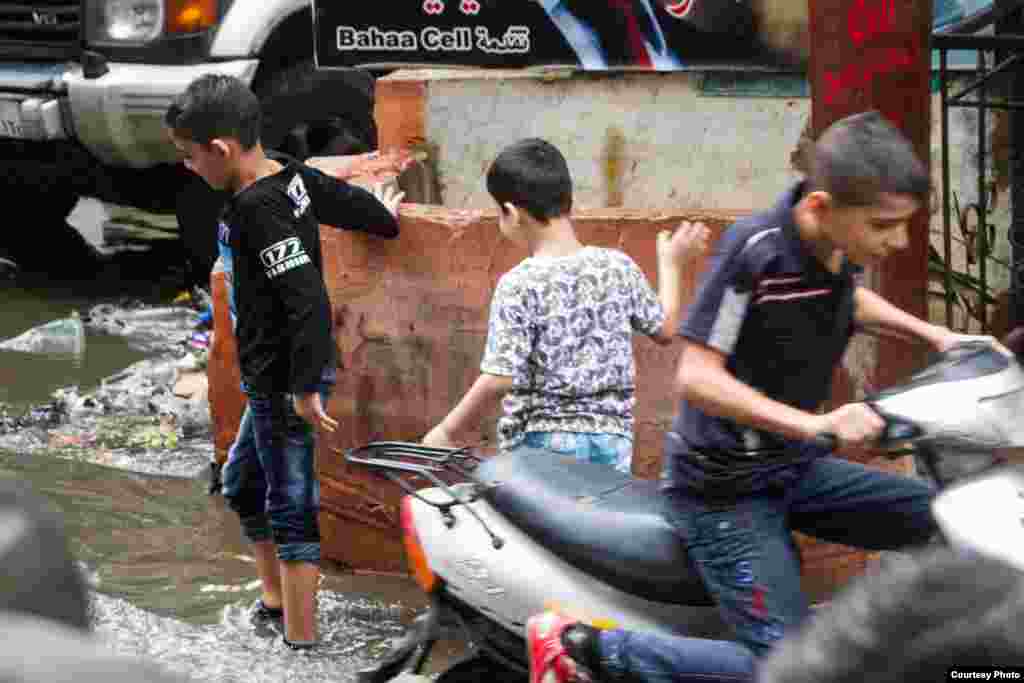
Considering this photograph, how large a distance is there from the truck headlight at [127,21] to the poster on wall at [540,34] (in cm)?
150

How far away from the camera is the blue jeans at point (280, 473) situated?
188 inches

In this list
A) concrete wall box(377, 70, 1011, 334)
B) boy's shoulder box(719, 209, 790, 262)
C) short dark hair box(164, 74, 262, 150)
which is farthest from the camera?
concrete wall box(377, 70, 1011, 334)

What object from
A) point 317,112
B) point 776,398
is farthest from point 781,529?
point 317,112

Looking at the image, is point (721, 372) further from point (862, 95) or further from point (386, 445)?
point (862, 95)

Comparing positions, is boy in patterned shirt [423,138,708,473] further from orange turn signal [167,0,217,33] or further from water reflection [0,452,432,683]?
orange turn signal [167,0,217,33]

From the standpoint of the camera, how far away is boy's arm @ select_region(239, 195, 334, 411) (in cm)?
458

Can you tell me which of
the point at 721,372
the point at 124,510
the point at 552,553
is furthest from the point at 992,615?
the point at 124,510

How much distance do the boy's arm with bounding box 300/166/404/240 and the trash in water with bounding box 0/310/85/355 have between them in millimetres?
3131

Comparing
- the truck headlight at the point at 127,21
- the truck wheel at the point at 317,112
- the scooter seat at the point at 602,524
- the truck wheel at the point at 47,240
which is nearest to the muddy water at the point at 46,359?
the truck wheel at the point at 47,240

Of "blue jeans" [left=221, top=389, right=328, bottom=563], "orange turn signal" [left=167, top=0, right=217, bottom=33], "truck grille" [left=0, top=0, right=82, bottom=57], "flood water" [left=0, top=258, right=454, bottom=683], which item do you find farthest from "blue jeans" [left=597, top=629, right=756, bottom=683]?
"truck grille" [left=0, top=0, right=82, bottom=57]

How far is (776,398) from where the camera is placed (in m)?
3.44

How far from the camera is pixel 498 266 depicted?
16.9 feet

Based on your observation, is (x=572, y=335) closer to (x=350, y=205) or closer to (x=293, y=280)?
(x=293, y=280)

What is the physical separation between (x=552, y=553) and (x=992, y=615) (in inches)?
78.4
